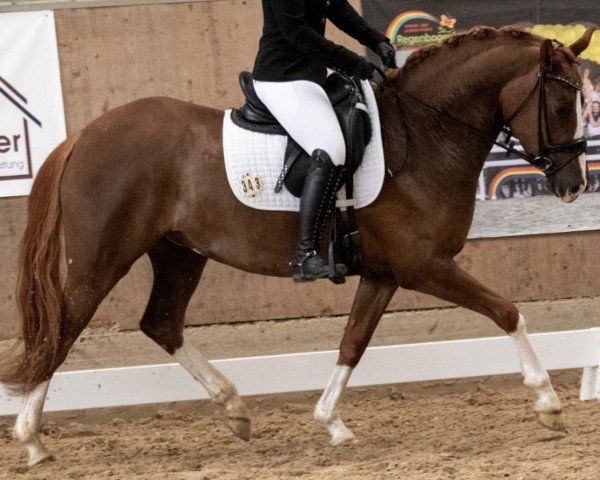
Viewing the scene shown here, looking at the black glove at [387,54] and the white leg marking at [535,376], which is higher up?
the black glove at [387,54]

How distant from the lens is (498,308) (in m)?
4.61

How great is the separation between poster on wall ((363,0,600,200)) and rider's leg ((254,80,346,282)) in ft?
6.14

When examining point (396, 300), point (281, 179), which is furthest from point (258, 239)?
point (396, 300)

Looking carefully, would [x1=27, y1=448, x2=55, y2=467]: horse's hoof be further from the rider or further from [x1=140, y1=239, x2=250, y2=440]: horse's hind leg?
the rider

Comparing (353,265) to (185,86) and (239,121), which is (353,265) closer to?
(239,121)

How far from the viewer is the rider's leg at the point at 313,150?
4.64 m

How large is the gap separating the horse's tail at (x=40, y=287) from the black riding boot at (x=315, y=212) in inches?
44.7

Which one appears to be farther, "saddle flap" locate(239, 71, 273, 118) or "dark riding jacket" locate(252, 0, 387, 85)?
"saddle flap" locate(239, 71, 273, 118)

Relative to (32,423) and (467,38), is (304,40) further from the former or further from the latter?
(32,423)

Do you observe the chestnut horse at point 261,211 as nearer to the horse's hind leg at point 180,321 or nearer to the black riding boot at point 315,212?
the horse's hind leg at point 180,321

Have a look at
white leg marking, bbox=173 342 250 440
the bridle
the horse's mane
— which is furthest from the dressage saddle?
white leg marking, bbox=173 342 250 440

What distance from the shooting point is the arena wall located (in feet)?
21.6

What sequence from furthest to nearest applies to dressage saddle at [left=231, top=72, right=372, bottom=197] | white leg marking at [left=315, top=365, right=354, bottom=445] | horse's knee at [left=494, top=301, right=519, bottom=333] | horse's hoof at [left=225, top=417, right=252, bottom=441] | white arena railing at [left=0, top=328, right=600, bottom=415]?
white arena railing at [left=0, top=328, right=600, bottom=415]
horse's hoof at [left=225, top=417, right=252, bottom=441]
white leg marking at [left=315, top=365, right=354, bottom=445]
dressage saddle at [left=231, top=72, right=372, bottom=197]
horse's knee at [left=494, top=301, right=519, bottom=333]

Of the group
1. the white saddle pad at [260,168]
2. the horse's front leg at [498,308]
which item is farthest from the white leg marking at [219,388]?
the horse's front leg at [498,308]
